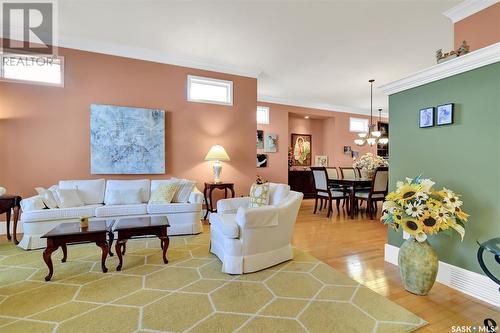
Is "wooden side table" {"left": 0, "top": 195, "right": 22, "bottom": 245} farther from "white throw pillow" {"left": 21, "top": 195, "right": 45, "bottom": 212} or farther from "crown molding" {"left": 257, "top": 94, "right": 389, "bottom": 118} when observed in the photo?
"crown molding" {"left": 257, "top": 94, "right": 389, "bottom": 118}

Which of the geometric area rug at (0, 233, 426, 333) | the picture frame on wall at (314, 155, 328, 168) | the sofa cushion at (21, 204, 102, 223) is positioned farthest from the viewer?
the picture frame on wall at (314, 155, 328, 168)

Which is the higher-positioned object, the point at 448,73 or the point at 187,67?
the point at 187,67

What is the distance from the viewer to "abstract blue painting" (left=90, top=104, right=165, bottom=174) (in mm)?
4363

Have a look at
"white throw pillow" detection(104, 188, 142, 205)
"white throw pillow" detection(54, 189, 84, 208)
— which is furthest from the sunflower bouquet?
"white throw pillow" detection(54, 189, 84, 208)

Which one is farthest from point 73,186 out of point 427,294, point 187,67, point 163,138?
point 427,294

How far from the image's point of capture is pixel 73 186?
398cm

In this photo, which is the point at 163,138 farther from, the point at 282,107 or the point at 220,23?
the point at 282,107

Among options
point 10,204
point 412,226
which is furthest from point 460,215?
point 10,204

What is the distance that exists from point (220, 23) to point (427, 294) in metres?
4.06

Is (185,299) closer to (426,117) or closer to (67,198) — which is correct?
(67,198)

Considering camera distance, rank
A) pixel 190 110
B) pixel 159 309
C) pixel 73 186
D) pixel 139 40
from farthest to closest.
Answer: pixel 190 110, pixel 139 40, pixel 73 186, pixel 159 309

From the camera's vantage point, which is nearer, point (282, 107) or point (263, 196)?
point (263, 196)

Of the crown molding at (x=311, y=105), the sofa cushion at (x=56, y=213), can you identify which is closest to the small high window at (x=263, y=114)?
the crown molding at (x=311, y=105)

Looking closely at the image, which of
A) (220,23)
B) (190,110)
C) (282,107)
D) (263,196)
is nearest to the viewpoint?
(263,196)
